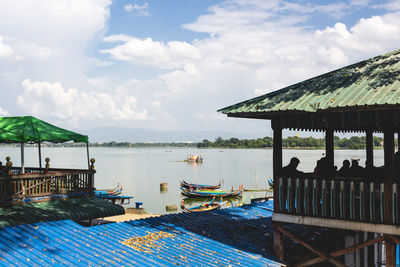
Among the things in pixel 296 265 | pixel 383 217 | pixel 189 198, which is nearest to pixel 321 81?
pixel 383 217

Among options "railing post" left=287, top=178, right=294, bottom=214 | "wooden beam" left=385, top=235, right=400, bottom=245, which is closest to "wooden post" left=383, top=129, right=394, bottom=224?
"wooden beam" left=385, top=235, right=400, bottom=245

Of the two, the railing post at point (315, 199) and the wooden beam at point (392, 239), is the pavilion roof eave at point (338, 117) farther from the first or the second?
the wooden beam at point (392, 239)

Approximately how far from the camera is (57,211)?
13.1m

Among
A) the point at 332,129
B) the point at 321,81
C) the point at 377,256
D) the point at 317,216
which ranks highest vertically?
the point at 321,81

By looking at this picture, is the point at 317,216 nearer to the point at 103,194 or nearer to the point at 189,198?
the point at 103,194

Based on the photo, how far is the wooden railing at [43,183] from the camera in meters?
12.9

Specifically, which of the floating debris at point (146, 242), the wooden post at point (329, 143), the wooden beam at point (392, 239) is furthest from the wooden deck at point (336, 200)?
the wooden post at point (329, 143)

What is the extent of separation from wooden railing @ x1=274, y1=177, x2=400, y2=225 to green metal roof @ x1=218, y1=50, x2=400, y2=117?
1.60 metres

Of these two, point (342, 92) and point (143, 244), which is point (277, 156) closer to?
point (342, 92)

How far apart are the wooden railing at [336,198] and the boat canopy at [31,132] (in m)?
8.66

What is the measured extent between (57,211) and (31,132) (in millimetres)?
2995

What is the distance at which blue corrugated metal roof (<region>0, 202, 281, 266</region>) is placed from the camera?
24.6 feet

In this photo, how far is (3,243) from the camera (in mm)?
7617

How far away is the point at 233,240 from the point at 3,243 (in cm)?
481
